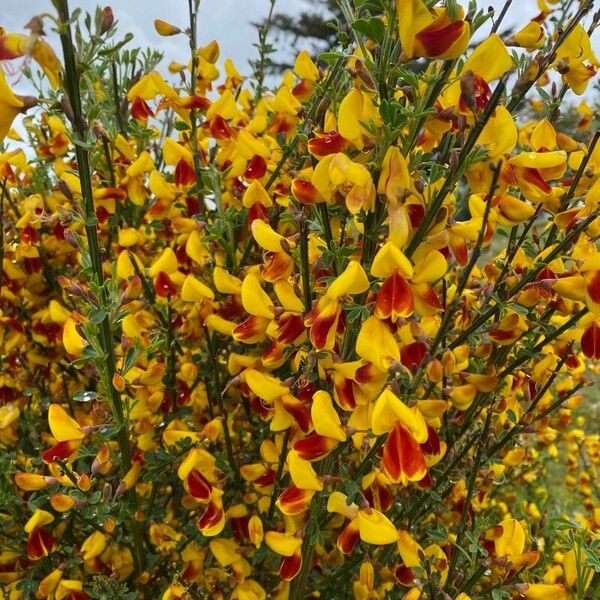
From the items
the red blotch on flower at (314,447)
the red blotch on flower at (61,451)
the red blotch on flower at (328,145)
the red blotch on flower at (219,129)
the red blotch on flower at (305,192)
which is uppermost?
the red blotch on flower at (219,129)

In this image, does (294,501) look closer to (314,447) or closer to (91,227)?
(314,447)

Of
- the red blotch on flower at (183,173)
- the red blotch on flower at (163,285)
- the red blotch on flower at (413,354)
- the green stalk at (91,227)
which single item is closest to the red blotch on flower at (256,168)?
the red blotch on flower at (183,173)

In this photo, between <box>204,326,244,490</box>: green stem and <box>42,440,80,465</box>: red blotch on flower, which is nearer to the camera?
<box>42,440,80,465</box>: red blotch on flower

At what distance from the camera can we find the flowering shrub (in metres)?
0.87

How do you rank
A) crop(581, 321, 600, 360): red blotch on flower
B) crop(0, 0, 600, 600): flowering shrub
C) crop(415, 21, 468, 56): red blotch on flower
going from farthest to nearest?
1. crop(581, 321, 600, 360): red blotch on flower
2. crop(0, 0, 600, 600): flowering shrub
3. crop(415, 21, 468, 56): red blotch on flower

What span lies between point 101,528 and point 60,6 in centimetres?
101

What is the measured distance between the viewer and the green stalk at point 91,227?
34.5 inches

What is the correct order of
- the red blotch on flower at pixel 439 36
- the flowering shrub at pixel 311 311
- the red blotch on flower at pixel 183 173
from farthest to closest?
the red blotch on flower at pixel 183 173 → the flowering shrub at pixel 311 311 → the red blotch on flower at pixel 439 36

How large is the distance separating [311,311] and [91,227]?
0.38 meters

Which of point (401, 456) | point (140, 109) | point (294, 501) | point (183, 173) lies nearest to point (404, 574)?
point (294, 501)

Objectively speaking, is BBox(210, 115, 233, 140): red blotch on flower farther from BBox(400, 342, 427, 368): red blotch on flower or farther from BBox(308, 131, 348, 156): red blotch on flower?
BBox(400, 342, 427, 368): red blotch on flower

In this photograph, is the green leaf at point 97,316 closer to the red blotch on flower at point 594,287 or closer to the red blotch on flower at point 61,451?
the red blotch on flower at point 61,451

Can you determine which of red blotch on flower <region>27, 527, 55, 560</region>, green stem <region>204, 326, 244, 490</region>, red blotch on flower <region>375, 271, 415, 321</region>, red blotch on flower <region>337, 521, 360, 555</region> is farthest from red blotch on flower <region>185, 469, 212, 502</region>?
red blotch on flower <region>375, 271, 415, 321</region>

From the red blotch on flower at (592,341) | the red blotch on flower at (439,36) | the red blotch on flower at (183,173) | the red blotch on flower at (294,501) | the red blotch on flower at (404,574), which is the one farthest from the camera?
the red blotch on flower at (183,173)
